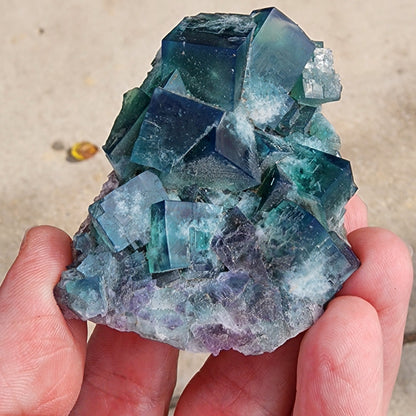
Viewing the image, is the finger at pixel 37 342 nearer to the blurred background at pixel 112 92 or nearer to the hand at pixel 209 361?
the hand at pixel 209 361

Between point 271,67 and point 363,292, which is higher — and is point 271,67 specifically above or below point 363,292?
above

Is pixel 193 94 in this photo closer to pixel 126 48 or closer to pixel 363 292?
pixel 363 292

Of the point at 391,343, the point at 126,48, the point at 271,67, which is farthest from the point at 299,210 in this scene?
the point at 126,48

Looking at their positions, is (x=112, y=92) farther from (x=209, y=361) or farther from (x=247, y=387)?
(x=247, y=387)

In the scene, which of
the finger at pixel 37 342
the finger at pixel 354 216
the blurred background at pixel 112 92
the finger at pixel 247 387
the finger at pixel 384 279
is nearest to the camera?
the finger at pixel 37 342

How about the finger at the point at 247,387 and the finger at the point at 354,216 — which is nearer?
the finger at the point at 247,387

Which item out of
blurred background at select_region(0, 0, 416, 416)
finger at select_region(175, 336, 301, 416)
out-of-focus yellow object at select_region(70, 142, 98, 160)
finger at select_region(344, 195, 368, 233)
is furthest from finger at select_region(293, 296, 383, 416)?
out-of-focus yellow object at select_region(70, 142, 98, 160)

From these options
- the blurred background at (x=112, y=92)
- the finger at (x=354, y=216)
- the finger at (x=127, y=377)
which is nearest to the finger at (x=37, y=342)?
the finger at (x=127, y=377)
